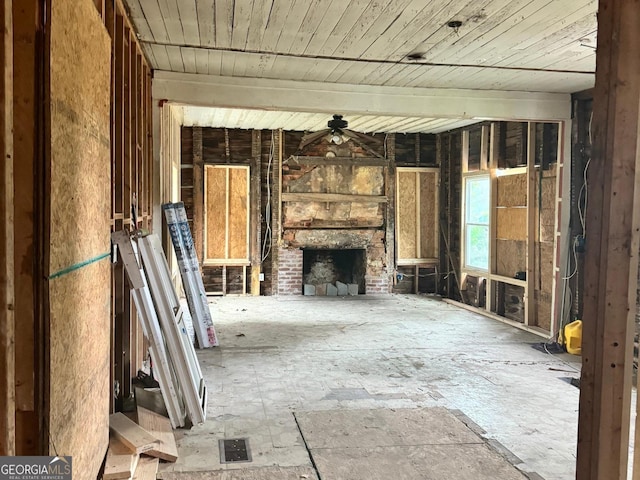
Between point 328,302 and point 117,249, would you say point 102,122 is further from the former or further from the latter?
point 328,302

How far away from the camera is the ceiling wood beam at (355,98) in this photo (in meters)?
5.50

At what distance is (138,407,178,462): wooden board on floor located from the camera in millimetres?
3120

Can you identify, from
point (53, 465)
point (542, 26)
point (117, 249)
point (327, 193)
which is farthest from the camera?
point (327, 193)

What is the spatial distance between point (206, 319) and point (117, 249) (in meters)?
2.58

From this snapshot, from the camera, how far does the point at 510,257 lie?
7.80m

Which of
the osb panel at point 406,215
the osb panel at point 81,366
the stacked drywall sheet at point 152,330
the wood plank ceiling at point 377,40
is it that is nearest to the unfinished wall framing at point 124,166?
the stacked drywall sheet at point 152,330

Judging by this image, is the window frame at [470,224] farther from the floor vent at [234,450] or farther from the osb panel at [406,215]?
the floor vent at [234,450]

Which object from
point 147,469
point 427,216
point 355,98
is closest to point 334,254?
point 427,216

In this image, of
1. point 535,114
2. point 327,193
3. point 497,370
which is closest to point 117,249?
point 497,370

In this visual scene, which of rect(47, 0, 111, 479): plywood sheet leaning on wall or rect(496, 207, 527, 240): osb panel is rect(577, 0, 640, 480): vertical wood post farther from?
rect(496, 207, 527, 240): osb panel

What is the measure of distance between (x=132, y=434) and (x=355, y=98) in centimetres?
413

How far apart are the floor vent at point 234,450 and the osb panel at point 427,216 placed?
7193 mm

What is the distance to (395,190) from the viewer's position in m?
9.99

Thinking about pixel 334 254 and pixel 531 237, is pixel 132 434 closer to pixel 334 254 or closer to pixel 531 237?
pixel 531 237
